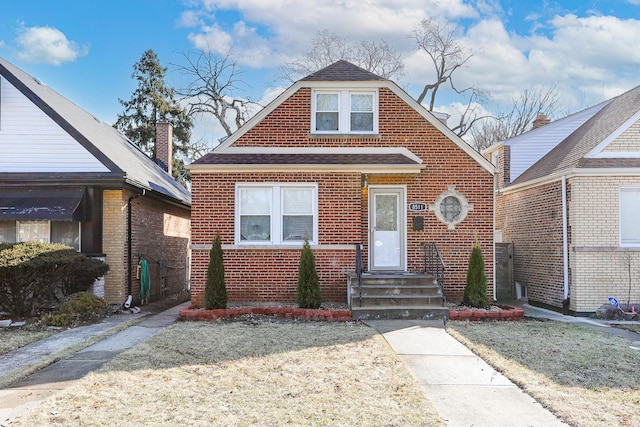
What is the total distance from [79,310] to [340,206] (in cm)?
600

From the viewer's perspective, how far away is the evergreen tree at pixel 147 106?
3319 centimetres

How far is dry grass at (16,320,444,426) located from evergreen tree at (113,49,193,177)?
27.1m

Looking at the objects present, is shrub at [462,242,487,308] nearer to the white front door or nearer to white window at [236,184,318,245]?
the white front door

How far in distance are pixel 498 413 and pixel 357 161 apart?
7.76m

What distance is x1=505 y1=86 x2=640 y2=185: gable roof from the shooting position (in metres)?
12.0

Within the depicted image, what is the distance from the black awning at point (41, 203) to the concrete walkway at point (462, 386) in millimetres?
7785

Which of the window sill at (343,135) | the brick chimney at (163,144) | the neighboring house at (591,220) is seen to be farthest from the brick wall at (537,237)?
the brick chimney at (163,144)

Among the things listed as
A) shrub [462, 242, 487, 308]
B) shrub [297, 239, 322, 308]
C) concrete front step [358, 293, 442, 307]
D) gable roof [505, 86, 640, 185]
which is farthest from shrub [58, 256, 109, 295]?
gable roof [505, 86, 640, 185]

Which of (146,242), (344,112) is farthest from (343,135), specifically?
(146,242)

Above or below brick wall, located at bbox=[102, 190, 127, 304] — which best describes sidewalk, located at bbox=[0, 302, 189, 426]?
below

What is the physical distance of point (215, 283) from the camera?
11.0m

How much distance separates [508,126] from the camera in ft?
118

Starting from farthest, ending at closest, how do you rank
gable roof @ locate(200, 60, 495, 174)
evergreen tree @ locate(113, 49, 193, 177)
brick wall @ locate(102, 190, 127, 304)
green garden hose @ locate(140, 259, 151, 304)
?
1. evergreen tree @ locate(113, 49, 193, 177)
2. green garden hose @ locate(140, 259, 151, 304)
3. brick wall @ locate(102, 190, 127, 304)
4. gable roof @ locate(200, 60, 495, 174)

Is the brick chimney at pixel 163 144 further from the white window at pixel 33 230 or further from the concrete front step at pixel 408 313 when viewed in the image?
the concrete front step at pixel 408 313
